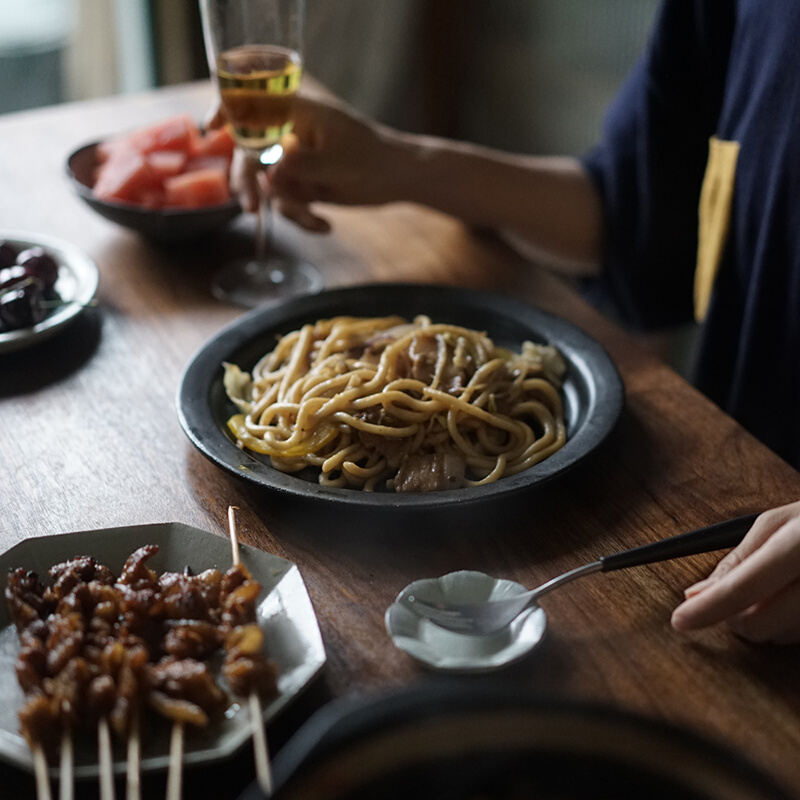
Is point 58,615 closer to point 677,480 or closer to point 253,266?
point 677,480

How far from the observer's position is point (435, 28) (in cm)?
376

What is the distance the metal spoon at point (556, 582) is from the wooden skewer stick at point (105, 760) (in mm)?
302

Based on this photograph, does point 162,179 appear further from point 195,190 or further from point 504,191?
point 504,191

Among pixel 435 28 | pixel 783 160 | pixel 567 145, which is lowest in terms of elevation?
pixel 567 145

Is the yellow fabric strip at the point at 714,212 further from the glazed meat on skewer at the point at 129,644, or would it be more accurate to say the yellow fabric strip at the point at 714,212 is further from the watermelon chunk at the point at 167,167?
the glazed meat on skewer at the point at 129,644

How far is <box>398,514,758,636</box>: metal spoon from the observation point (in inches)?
35.4

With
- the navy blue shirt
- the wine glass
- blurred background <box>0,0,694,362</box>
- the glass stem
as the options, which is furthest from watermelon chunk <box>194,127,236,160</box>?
blurred background <box>0,0,694,362</box>

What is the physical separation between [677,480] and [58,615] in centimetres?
73

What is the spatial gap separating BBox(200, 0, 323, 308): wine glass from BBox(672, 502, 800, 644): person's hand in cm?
95

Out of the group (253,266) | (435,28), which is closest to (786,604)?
(253,266)

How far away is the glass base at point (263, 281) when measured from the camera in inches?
63.4

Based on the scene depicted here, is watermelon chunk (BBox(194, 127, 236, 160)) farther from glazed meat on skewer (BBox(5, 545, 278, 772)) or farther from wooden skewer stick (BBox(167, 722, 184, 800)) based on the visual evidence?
wooden skewer stick (BBox(167, 722, 184, 800))

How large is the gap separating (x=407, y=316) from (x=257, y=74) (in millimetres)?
457

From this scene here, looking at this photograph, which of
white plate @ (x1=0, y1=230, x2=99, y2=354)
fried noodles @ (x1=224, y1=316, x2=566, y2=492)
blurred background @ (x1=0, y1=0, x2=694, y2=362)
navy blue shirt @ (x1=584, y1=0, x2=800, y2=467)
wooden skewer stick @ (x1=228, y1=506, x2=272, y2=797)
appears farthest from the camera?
blurred background @ (x1=0, y1=0, x2=694, y2=362)
